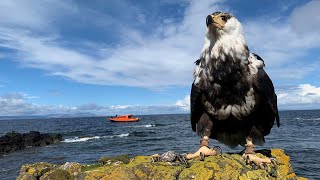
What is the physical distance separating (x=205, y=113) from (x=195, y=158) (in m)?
0.88

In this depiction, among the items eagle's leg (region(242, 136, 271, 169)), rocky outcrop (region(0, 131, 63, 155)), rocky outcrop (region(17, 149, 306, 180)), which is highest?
eagle's leg (region(242, 136, 271, 169))

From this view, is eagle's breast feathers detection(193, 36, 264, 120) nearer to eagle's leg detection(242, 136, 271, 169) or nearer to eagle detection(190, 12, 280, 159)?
eagle detection(190, 12, 280, 159)

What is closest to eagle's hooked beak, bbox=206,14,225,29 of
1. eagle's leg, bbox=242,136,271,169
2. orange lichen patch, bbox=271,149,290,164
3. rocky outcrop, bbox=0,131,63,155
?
eagle's leg, bbox=242,136,271,169

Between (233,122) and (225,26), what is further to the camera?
(233,122)

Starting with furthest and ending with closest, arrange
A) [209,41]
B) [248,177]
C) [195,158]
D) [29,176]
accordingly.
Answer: [29,176]
[195,158]
[209,41]
[248,177]

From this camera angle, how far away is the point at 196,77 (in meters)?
6.88

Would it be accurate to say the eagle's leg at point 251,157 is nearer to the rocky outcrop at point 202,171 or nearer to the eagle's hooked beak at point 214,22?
the rocky outcrop at point 202,171

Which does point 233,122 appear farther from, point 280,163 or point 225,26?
point 225,26

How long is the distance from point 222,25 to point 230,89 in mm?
1139

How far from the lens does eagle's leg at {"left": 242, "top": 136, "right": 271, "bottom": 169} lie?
643 cm

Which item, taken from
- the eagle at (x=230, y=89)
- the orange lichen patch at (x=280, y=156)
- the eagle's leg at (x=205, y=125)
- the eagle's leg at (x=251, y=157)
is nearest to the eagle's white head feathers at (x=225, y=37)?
the eagle at (x=230, y=89)

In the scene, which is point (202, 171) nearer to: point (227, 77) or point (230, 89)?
point (230, 89)

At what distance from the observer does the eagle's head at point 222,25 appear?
618cm

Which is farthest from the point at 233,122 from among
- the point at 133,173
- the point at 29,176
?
the point at 29,176
